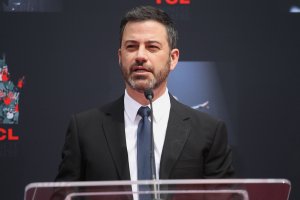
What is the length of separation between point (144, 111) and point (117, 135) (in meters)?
0.14

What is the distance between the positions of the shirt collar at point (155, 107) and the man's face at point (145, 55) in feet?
0.22

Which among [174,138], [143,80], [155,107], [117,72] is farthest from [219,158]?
[117,72]

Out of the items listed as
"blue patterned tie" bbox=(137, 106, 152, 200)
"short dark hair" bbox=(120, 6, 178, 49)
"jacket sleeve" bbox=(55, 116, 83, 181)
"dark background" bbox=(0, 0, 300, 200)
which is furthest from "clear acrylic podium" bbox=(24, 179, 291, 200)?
"dark background" bbox=(0, 0, 300, 200)

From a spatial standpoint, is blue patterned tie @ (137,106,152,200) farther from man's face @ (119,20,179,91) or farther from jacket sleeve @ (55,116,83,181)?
jacket sleeve @ (55,116,83,181)

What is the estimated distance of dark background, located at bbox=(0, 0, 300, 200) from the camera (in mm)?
2400

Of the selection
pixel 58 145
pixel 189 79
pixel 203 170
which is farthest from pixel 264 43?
pixel 58 145

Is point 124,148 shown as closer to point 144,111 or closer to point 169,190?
point 144,111

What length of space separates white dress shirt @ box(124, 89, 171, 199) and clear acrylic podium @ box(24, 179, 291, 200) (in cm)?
53

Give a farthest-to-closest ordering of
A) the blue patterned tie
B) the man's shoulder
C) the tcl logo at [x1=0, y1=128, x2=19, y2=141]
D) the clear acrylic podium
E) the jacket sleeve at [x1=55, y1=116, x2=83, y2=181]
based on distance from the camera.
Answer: the tcl logo at [x1=0, y1=128, x2=19, y2=141] < the man's shoulder < the jacket sleeve at [x1=55, y1=116, x2=83, y2=181] < the blue patterned tie < the clear acrylic podium

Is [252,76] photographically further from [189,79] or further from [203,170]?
[203,170]

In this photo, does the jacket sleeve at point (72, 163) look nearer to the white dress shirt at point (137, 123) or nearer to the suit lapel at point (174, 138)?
the white dress shirt at point (137, 123)

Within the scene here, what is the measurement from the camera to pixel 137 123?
64.7 inches

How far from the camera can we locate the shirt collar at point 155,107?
1675mm

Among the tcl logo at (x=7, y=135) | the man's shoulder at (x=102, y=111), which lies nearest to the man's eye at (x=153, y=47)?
the man's shoulder at (x=102, y=111)
